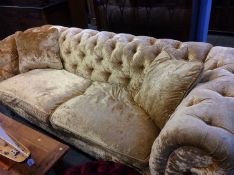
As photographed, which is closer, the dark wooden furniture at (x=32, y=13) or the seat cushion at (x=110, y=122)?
the seat cushion at (x=110, y=122)

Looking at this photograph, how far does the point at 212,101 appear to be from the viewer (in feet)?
3.28

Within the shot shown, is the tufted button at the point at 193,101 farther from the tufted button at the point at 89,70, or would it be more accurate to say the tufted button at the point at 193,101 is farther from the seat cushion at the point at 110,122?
the tufted button at the point at 89,70

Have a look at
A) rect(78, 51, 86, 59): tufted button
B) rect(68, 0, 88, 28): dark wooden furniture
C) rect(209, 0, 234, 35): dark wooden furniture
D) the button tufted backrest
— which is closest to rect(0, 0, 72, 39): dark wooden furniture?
rect(68, 0, 88, 28): dark wooden furniture

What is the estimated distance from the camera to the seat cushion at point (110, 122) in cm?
129

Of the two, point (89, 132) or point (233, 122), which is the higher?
point (233, 122)

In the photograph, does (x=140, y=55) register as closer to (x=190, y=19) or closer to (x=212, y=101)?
(x=212, y=101)

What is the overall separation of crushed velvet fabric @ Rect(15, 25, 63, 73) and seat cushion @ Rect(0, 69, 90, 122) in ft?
0.27

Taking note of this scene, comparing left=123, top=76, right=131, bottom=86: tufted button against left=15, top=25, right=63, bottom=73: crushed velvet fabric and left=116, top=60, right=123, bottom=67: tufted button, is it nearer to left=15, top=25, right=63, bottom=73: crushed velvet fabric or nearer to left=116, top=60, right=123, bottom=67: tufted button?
left=116, top=60, right=123, bottom=67: tufted button

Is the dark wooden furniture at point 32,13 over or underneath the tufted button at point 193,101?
over

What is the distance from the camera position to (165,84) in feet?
4.24

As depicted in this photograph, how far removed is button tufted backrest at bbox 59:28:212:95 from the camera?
1556 millimetres

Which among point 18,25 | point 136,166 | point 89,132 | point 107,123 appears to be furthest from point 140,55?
point 18,25

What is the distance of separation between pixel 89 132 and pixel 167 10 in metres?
1.86

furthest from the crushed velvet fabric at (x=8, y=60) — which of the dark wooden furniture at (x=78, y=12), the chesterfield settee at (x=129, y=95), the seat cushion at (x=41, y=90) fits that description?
the dark wooden furniture at (x=78, y=12)
